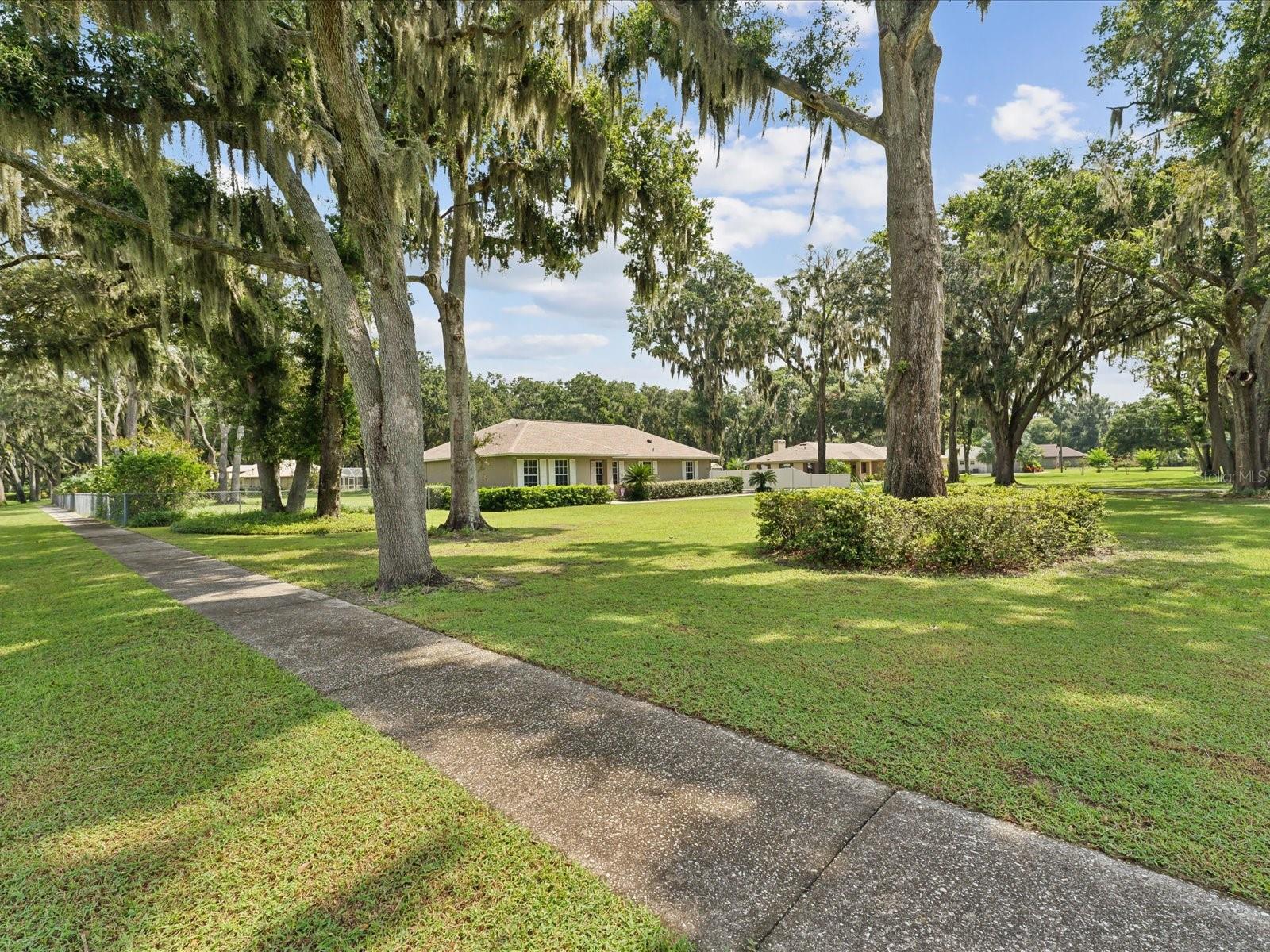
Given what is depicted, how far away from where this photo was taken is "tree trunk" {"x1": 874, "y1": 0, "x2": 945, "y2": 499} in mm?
8320

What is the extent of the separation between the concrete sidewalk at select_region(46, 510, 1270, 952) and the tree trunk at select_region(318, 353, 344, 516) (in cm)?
1411

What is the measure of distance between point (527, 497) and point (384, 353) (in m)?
16.6

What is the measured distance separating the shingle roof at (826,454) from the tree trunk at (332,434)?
3077 cm

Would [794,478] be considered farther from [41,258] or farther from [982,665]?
[41,258]

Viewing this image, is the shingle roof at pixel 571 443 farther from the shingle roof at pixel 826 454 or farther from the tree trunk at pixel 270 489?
the shingle roof at pixel 826 454

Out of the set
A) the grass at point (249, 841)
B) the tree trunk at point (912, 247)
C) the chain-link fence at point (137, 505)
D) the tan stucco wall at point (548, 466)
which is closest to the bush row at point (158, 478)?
the chain-link fence at point (137, 505)

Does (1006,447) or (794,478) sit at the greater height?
(1006,447)

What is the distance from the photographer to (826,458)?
38750mm

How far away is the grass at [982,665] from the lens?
2441mm


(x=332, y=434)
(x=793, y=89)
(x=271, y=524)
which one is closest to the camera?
(x=793, y=89)

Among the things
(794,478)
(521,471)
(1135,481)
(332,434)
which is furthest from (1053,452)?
(332,434)

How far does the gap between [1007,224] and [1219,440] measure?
19.2 m

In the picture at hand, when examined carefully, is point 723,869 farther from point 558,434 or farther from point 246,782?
point 558,434

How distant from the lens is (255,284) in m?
14.4
